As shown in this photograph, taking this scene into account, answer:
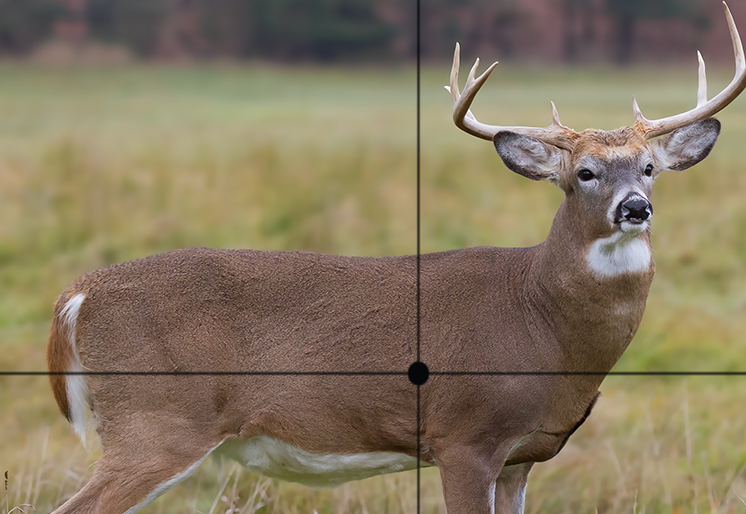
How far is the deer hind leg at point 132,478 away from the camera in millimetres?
3938

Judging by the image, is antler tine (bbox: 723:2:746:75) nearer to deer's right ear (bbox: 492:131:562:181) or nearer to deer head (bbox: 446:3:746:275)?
deer head (bbox: 446:3:746:275)

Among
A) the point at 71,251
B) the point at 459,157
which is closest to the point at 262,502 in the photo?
the point at 71,251

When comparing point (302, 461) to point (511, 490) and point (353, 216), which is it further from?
point (353, 216)

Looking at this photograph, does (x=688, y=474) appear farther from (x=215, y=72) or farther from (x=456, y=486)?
(x=215, y=72)

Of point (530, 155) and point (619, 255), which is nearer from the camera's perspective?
point (619, 255)

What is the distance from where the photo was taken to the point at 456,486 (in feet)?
13.2

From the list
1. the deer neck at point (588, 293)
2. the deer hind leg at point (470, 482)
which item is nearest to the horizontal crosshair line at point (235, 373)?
the deer hind leg at point (470, 482)

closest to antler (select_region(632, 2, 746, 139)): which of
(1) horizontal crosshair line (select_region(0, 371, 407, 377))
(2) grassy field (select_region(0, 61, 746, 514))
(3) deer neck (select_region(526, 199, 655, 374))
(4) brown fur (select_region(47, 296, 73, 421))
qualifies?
(3) deer neck (select_region(526, 199, 655, 374))

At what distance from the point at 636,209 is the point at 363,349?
1.14 m

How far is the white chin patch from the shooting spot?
3.87 metres

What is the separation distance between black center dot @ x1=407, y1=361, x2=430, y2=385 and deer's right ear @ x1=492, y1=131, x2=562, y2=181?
31.3 inches

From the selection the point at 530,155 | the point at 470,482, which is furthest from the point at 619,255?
the point at 470,482

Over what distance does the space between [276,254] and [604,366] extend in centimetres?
130

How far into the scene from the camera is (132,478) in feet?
13.0
